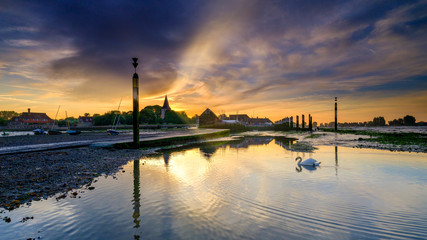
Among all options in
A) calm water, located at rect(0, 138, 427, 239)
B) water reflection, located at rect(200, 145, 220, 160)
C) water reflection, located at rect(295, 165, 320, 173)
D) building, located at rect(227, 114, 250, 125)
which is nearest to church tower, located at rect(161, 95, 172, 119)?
building, located at rect(227, 114, 250, 125)

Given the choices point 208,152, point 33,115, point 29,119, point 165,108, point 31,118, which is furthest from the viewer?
point 165,108

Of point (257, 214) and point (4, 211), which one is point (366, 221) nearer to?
point (257, 214)

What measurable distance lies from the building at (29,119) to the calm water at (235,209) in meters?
140

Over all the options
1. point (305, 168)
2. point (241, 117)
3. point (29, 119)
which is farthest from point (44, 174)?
point (241, 117)

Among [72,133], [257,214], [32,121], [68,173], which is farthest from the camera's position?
[32,121]

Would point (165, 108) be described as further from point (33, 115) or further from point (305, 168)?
point (305, 168)

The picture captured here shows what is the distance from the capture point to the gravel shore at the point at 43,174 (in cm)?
670

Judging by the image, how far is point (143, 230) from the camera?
15.6 feet

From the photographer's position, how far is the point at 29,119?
362 ft

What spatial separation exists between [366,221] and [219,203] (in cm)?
413

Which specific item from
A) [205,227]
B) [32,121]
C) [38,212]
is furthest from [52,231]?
[32,121]

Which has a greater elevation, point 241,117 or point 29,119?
point 241,117

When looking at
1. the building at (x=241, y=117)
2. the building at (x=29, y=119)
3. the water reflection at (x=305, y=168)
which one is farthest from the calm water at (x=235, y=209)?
the building at (x=29, y=119)

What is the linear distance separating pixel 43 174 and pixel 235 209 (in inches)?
346
